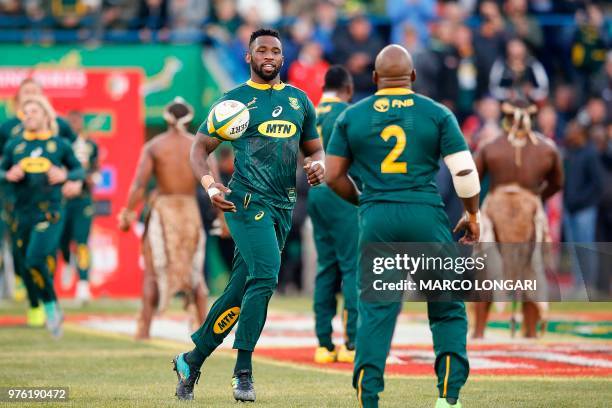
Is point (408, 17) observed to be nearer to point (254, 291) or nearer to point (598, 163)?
point (598, 163)

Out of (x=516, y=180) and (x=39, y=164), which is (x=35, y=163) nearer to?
(x=39, y=164)

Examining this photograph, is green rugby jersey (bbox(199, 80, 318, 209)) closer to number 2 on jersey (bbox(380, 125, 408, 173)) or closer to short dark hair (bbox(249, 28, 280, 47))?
short dark hair (bbox(249, 28, 280, 47))

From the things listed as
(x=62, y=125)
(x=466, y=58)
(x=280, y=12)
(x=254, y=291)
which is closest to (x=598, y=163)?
(x=466, y=58)

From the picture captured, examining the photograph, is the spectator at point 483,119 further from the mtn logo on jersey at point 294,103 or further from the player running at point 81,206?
the mtn logo on jersey at point 294,103

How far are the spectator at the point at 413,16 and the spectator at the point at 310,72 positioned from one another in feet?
7.53

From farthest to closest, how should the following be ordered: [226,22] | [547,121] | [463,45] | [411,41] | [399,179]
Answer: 1. [226,22]
2. [411,41]
3. [463,45]
4. [547,121]
5. [399,179]

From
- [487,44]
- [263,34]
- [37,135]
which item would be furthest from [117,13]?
[263,34]

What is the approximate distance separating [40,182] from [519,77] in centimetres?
1044

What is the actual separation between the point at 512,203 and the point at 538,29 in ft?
34.2

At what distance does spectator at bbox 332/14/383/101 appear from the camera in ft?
77.8

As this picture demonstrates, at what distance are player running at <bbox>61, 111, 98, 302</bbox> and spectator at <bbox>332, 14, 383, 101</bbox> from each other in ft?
16.3

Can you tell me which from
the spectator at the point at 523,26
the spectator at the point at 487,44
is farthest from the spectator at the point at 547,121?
the spectator at the point at 523,26

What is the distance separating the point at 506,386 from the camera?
1122 cm

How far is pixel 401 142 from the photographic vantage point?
8898mm
